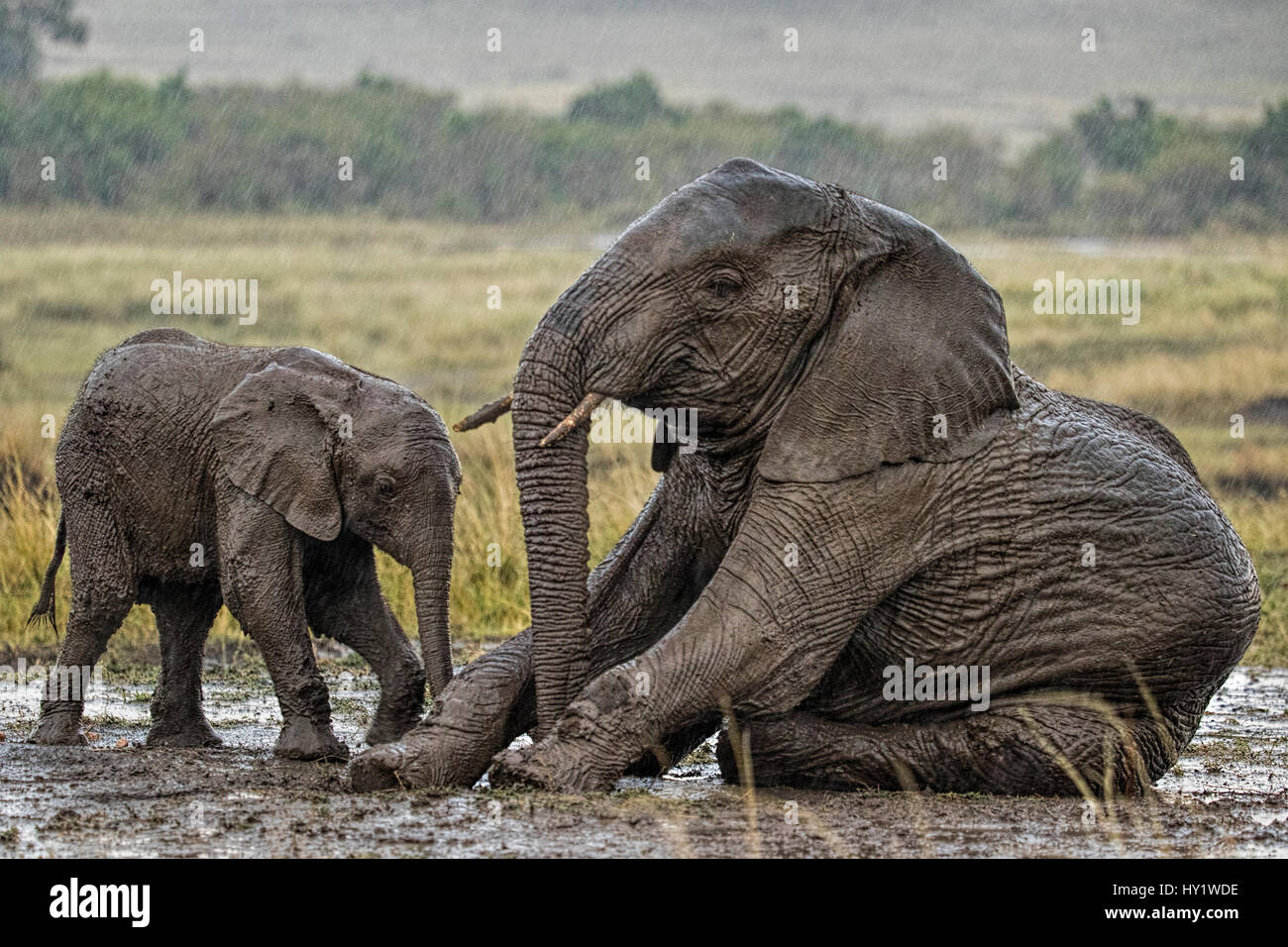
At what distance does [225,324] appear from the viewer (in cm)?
4044

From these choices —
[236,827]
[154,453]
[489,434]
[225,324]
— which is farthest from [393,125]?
[236,827]

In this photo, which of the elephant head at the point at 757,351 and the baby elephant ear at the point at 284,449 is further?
the baby elephant ear at the point at 284,449

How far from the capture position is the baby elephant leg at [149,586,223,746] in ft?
34.5

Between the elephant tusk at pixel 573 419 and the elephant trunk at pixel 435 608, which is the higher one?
the elephant tusk at pixel 573 419

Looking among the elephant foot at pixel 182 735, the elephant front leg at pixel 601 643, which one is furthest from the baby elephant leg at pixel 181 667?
the elephant front leg at pixel 601 643

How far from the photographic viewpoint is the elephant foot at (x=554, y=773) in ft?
25.6

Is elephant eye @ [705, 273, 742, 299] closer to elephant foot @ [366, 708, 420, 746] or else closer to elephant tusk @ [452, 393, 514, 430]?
elephant tusk @ [452, 393, 514, 430]

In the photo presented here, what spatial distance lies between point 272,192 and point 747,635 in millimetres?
42126

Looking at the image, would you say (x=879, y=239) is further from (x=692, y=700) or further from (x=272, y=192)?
(x=272, y=192)

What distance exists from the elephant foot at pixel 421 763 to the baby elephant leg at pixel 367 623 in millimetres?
1869

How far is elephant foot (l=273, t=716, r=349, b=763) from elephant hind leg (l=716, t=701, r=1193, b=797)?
2.15m

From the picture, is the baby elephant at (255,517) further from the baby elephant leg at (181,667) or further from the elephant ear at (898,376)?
the elephant ear at (898,376)

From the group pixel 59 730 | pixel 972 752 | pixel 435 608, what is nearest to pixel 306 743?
pixel 435 608

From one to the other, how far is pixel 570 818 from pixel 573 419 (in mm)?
1406
